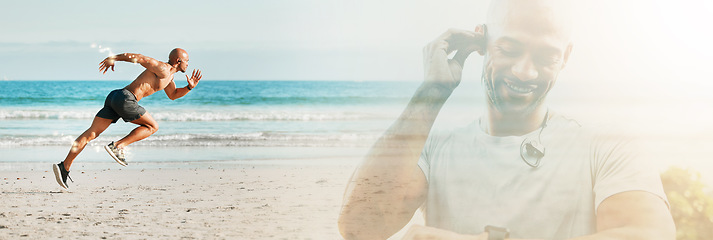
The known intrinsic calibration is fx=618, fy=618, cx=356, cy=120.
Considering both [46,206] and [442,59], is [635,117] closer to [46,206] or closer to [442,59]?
[442,59]

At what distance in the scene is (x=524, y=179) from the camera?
184 cm

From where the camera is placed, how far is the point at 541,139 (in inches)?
72.0

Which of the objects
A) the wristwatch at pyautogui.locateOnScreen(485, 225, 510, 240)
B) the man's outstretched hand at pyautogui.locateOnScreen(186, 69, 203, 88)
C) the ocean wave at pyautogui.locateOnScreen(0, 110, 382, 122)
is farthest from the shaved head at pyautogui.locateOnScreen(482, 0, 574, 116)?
the ocean wave at pyautogui.locateOnScreen(0, 110, 382, 122)

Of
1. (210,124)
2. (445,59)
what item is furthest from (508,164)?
(210,124)

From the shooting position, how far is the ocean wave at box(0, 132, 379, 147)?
16.3ft

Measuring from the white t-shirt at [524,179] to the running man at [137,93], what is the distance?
75cm

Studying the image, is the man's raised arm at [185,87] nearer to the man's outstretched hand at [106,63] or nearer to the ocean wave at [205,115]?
the man's outstretched hand at [106,63]

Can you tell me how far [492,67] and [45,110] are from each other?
6576 millimetres

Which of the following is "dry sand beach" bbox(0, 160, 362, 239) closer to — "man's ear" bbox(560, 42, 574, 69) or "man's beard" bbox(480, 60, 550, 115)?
"man's beard" bbox(480, 60, 550, 115)

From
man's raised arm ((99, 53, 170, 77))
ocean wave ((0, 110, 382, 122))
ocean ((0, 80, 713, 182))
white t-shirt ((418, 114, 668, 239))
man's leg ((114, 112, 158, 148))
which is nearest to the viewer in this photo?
man's raised arm ((99, 53, 170, 77))

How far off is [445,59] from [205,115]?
5742 millimetres

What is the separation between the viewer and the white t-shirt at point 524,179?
1.72 m

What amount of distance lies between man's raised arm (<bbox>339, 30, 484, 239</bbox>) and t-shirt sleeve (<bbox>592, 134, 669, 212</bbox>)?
45cm

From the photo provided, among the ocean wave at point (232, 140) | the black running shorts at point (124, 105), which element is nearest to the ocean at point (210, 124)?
the ocean wave at point (232, 140)
